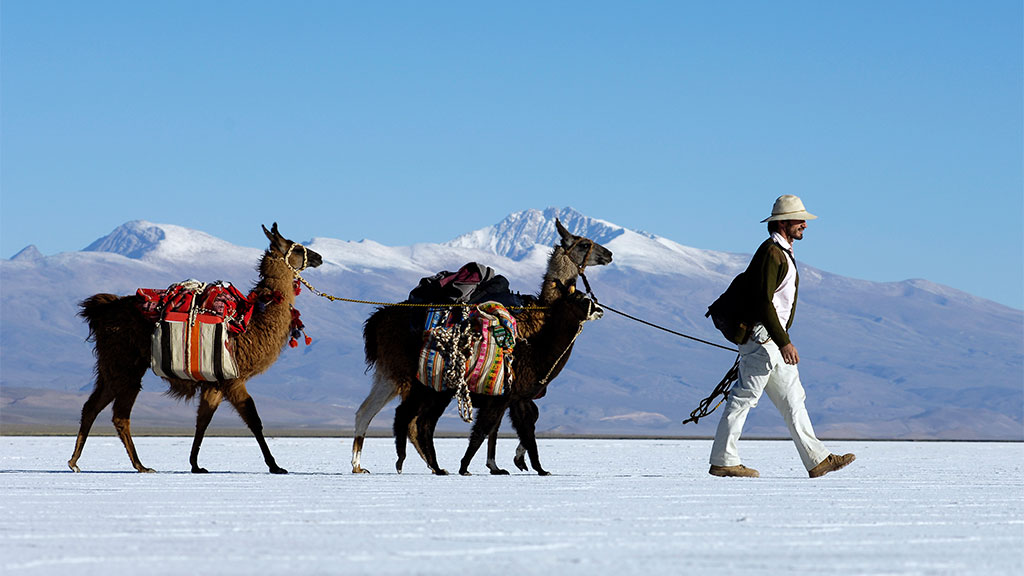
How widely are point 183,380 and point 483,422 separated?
9.20 ft

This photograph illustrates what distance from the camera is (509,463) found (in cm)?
1909

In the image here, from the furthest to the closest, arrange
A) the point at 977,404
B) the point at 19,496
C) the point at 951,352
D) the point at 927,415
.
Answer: the point at 951,352 < the point at 977,404 < the point at 927,415 < the point at 19,496

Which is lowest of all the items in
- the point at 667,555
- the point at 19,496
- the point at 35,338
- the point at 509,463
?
the point at 35,338

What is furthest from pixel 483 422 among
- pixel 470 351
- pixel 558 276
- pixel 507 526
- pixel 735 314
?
pixel 507 526

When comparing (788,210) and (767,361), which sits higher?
(788,210)

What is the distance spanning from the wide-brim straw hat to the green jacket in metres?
0.26

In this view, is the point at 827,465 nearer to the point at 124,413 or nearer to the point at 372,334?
the point at 372,334

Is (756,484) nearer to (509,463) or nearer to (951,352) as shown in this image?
(509,463)

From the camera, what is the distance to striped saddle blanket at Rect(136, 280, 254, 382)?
13.4 meters

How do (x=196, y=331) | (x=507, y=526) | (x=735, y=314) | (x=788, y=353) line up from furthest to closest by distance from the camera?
1. (x=196, y=331)
2. (x=735, y=314)
3. (x=788, y=353)
4. (x=507, y=526)

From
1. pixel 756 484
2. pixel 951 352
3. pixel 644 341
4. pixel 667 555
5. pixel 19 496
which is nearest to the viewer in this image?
pixel 667 555

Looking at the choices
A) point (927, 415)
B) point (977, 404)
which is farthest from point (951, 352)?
point (927, 415)

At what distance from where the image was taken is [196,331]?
1346cm

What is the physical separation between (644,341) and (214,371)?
164 meters
